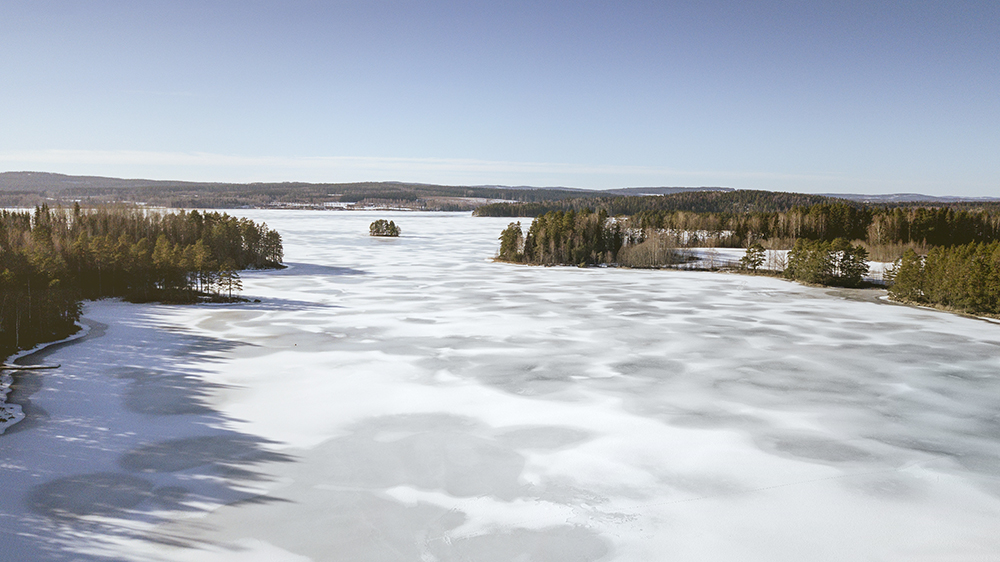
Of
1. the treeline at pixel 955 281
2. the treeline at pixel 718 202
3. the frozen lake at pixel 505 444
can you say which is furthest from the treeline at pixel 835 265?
the treeline at pixel 718 202

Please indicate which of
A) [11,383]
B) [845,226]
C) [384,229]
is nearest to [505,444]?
[11,383]

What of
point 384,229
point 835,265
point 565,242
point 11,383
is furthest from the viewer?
point 384,229

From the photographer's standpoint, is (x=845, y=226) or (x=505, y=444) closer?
(x=505, y=444)

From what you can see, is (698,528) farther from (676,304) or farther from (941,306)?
(941,306)

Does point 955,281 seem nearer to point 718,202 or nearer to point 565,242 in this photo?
point 565,242

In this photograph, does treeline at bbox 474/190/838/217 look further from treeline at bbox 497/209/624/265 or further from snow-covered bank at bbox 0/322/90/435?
snow-covered bank at bbox 0/322/90/435

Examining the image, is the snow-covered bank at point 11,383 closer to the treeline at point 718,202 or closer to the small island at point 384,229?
the small island at point 384,229

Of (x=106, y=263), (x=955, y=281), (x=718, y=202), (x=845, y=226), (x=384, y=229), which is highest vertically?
(x=718, y=202)

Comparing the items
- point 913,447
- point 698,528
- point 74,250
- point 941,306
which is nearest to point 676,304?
point 941,306

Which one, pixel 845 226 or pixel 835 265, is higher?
pixel 845 226

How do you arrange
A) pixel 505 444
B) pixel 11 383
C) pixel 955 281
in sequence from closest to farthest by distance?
pixel 505 444 < pixel 11 383 < pixel 955 281
